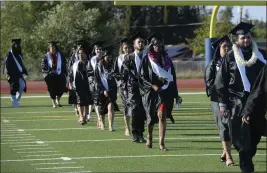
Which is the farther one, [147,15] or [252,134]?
[147,15]

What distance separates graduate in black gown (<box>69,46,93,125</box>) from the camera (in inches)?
696

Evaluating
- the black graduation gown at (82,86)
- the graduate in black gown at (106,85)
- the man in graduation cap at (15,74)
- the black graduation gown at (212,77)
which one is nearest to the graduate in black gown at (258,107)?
the black graduation gown at (212,77)

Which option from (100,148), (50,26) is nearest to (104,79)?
(100,148)

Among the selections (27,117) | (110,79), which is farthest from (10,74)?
(110,79)

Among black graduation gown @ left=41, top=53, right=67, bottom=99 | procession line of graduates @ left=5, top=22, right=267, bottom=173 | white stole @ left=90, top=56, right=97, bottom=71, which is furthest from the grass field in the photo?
black graduation gown @ left=41, top=53, right=67, bottom=99

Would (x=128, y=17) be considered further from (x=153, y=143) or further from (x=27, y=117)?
(x=153, y=143)

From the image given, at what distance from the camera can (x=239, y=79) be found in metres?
9.91

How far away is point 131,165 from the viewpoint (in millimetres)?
10984

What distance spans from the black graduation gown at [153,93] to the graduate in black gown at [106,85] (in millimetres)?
3056

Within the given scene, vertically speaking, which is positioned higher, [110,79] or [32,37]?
[110,79]

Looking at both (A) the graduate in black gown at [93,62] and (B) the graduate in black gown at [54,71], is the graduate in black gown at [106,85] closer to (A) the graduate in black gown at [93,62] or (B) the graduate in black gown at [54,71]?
(A) the graduate in black gown at [93,62]

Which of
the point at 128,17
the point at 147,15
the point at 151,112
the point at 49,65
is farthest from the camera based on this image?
the point at 147,15

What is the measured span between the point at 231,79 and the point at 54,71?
14090 millimetres

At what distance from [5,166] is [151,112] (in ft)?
8.97
